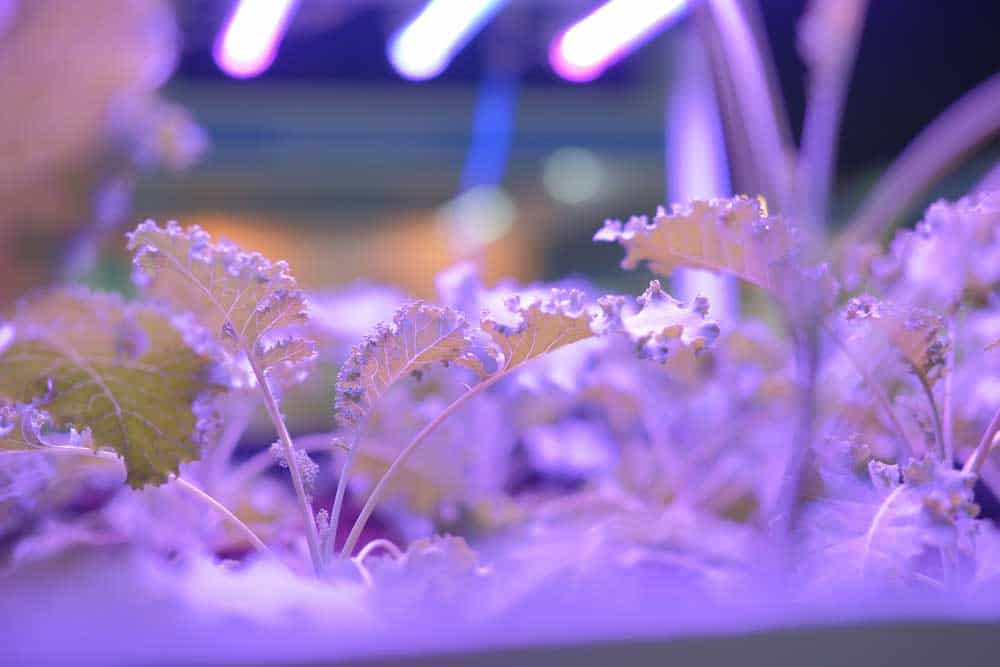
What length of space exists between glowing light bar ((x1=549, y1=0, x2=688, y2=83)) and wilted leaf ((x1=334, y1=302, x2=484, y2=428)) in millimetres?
583

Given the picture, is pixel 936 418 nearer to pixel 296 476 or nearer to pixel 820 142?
pixel 820 142

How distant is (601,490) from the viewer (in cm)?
127

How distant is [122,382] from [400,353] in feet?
0.65

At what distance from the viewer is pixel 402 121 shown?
2674 millimetres

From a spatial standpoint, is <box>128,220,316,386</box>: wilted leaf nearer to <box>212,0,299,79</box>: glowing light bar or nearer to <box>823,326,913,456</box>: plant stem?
<box>823,326,913,456</box>: plant stem

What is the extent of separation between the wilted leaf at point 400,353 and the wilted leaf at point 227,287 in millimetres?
44

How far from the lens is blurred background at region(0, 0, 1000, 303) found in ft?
3.59

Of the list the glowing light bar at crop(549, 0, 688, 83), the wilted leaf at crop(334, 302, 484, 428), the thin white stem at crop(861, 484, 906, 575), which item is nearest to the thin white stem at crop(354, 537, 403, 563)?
the wilted leaf at crop(334, 302, 484, 428)

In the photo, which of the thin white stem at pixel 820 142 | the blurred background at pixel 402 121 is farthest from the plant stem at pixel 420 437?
the thin white stem at pixel 820 142

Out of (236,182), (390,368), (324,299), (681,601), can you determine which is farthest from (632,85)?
(681,601)

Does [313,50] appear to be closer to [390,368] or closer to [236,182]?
[236,182]

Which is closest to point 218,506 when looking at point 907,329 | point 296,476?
point 296,476

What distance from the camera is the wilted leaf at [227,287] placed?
551 mm

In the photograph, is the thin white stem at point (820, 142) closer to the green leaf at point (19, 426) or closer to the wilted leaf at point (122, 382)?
the wilted leaf at point (122, 382)
